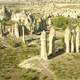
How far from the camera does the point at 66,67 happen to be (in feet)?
117

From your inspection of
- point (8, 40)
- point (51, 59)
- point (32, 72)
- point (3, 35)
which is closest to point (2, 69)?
point (32, 72)

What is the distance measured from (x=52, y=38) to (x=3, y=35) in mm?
19282

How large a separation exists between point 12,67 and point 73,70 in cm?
788

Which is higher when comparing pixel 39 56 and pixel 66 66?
pixel 39 56

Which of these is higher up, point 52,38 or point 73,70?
point 52,38

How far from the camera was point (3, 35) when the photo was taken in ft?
193

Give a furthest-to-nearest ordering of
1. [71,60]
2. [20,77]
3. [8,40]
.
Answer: [8,40] → [71,60] → [20,77]

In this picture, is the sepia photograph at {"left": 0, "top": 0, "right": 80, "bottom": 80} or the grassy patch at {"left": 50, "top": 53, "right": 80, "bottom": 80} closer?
the grassy patch at {"left": 50, "top": 53, "right": 80, "bottom": 80}

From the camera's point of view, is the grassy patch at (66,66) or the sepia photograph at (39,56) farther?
the sepia photograph at (39,56)

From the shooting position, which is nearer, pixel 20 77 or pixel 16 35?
pixel 20 77

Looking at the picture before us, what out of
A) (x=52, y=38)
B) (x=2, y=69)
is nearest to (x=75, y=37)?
(x=52, y=38)

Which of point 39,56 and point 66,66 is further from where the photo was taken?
point 39,56

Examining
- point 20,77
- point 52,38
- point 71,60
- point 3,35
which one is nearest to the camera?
point 20,77

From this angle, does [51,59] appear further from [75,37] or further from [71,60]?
[75,37]
